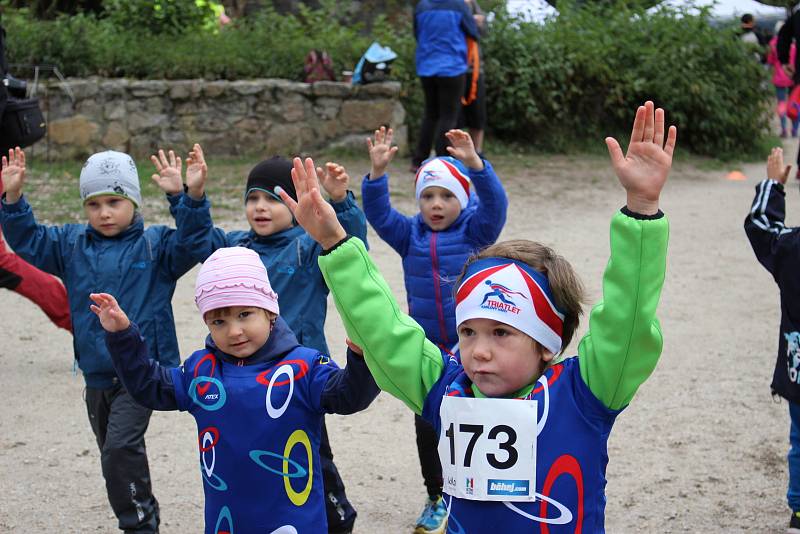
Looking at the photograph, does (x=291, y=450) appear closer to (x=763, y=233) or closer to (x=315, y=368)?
(x=315, y=368)

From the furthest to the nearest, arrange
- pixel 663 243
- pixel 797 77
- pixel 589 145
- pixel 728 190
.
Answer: pixel 589 145, pixel 728 190, pixel 797 77, pixel 663 243

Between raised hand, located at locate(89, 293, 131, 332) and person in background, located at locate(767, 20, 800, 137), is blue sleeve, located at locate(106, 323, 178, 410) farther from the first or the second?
person in background, located at locate(767, 20, 800, 137)

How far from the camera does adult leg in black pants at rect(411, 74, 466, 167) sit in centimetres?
1089

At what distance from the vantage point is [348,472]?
4.91m

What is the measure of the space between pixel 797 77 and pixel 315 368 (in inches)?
348

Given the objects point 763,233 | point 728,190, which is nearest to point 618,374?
point 763,233

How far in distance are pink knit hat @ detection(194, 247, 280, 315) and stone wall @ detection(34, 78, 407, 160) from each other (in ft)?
29.9

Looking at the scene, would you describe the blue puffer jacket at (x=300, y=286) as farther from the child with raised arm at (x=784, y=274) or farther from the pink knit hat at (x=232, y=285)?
the child with raised arm at (x=784, y=274)

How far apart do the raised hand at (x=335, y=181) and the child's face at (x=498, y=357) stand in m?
0.97

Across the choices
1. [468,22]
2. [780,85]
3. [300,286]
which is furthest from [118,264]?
Result: [780,85]

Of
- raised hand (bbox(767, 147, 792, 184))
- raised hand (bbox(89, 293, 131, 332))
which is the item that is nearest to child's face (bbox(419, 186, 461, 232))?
raised hand (bbox(767, 147, 792, 184))

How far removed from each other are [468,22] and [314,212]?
8789 millimetres

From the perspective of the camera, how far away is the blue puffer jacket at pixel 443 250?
14.3 feet

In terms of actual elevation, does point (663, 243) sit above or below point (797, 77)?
above
